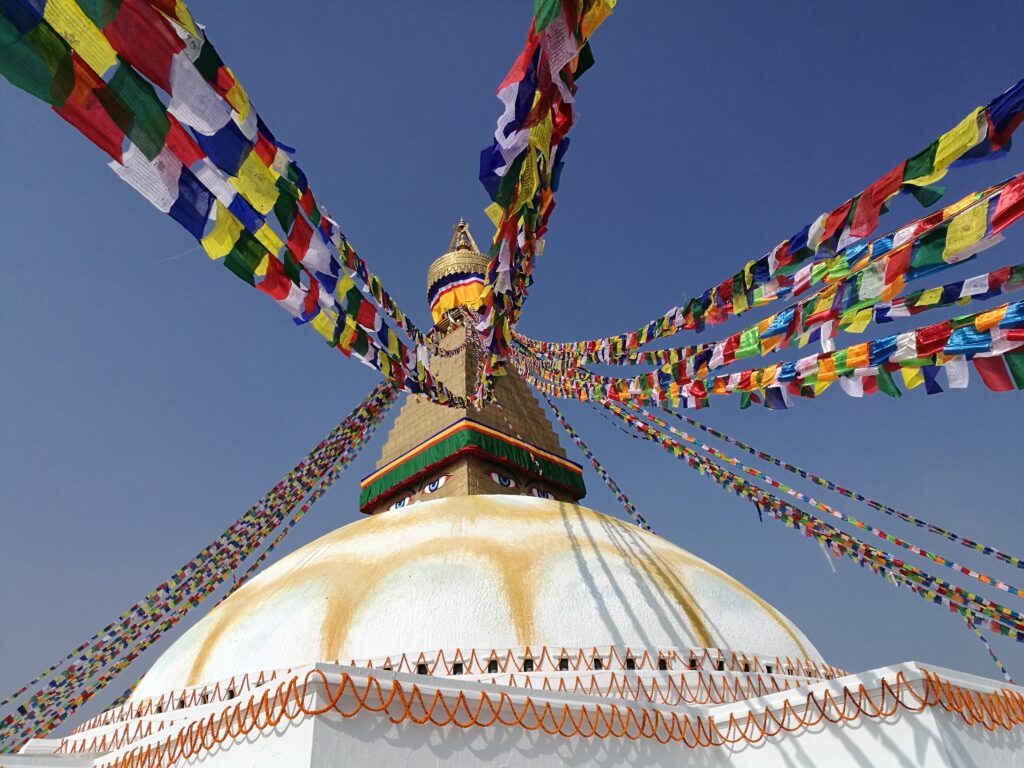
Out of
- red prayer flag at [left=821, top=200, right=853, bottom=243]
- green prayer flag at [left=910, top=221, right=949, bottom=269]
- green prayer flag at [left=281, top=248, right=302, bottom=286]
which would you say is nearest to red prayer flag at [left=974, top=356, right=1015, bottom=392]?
green prayer flag at [left=910, top=221, right=949, bottom=269]

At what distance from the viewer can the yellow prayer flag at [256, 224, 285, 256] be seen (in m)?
3.99

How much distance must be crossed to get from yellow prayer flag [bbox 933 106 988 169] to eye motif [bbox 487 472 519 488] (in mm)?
8297

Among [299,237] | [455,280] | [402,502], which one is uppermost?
[455,280]

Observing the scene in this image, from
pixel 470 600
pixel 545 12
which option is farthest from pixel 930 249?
pixel 470 600

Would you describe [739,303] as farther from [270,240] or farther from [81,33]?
[81,33]

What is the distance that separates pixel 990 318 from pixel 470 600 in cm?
486

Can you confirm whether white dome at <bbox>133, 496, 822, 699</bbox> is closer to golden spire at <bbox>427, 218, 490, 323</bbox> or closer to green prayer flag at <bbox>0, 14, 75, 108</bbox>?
green prayer flag at <bbox>0, 14, 75, 108</bbox>

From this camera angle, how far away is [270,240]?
4.06 m

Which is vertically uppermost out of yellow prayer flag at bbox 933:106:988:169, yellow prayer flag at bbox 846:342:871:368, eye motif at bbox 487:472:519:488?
yellow prayer flag at bbox 933:106:988:169

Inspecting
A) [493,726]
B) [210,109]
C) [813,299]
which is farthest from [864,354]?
[210,109]

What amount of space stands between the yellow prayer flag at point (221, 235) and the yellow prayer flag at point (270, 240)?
0.54 m

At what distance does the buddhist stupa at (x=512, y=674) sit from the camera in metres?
A: 4.69

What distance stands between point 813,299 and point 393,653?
15.6ft

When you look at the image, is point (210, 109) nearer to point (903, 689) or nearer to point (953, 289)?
point (953, 289)
